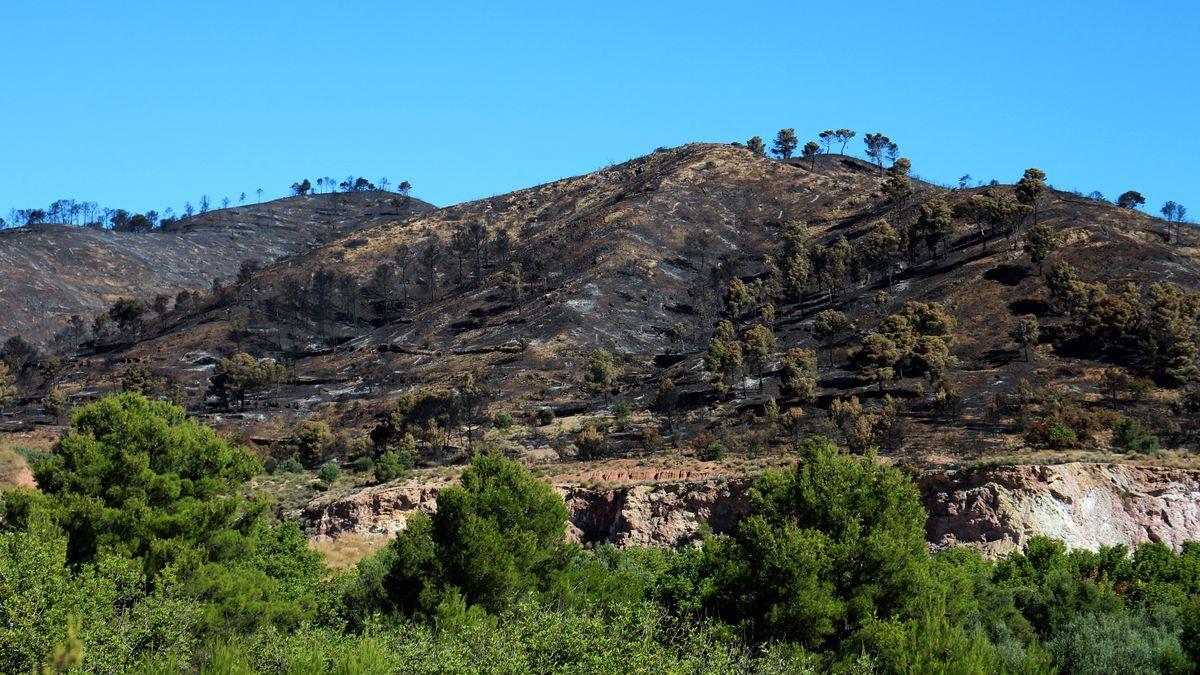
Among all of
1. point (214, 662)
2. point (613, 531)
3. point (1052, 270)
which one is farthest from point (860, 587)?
point (1052, 270)

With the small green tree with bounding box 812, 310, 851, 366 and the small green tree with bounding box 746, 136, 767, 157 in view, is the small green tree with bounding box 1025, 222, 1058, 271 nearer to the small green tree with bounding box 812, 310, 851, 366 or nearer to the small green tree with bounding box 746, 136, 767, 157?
the small green tree with bounding box 812, 310, 851, 366

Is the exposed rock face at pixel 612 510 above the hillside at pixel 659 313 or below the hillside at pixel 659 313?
below

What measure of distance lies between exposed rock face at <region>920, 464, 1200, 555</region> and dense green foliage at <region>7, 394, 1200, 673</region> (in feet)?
16.6

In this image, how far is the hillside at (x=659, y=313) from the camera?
68688mm

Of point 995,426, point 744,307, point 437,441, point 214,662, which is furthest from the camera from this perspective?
point 744,307

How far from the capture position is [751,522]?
1219 inches

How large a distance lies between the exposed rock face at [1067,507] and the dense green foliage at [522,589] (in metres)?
5.07

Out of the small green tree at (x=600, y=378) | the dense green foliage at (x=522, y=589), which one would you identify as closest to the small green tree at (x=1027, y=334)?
the small green tree at (x=600, y=378)

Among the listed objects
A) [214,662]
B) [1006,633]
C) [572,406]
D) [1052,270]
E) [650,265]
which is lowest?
[1006,633]

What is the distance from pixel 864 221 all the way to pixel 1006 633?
102014mm

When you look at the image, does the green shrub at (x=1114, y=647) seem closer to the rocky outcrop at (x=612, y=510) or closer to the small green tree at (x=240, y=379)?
the rocky outcrop at (x=612, y=510)

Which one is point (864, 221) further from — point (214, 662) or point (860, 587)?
point (214, 662)

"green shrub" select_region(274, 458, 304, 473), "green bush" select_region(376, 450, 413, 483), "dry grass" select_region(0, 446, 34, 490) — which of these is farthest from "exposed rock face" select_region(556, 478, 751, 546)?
"dry grass" select_region(0, 446, 34, 490)

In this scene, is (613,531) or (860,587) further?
(613,531)
